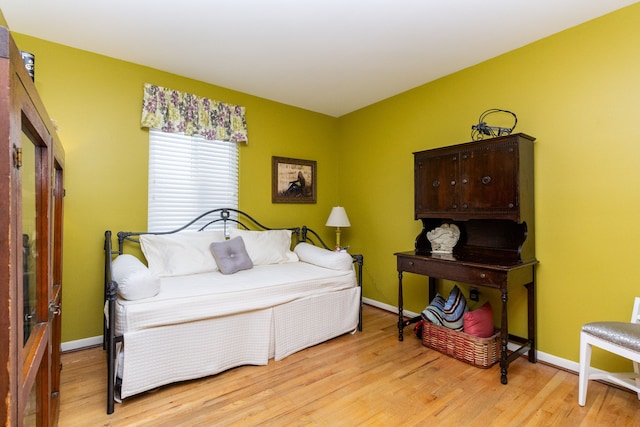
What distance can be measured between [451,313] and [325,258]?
3.92 feet

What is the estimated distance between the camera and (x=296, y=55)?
2.70 metres

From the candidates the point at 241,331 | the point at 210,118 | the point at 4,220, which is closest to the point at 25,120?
the point at 4,220

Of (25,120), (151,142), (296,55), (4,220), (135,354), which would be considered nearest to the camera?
(4,220)

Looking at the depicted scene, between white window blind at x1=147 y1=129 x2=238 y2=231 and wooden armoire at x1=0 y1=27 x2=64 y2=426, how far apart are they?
5.73 feet

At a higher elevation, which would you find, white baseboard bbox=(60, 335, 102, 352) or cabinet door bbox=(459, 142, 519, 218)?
cabinet door bbox=(459, 142, 519, 218)

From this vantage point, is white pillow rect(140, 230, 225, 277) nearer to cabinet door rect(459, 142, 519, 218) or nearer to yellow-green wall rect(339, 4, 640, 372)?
cabinet door rect(459, 142, 519, 218)

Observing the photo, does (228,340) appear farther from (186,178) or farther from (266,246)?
(186,178)

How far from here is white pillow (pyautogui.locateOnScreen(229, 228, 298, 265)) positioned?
10.5 ft

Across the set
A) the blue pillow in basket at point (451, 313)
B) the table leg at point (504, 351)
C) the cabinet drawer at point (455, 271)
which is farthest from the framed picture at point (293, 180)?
the table leg at point (504, 351)

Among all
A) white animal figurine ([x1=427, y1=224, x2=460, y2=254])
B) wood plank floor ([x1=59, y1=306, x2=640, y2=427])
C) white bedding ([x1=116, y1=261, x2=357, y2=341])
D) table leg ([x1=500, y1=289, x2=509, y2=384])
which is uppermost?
white animal figurine ([x1=427, y1=224, x2=460, y2=254])

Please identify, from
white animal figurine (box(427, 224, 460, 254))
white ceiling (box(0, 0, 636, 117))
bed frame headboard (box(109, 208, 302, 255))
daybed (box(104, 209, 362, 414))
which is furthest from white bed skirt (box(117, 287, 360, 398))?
white ceiling (box(0, 0, 636, 117))

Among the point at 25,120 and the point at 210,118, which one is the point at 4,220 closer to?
the point at 25,120

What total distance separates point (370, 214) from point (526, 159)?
6.01 feet

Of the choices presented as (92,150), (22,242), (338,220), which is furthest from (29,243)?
(338,220)
